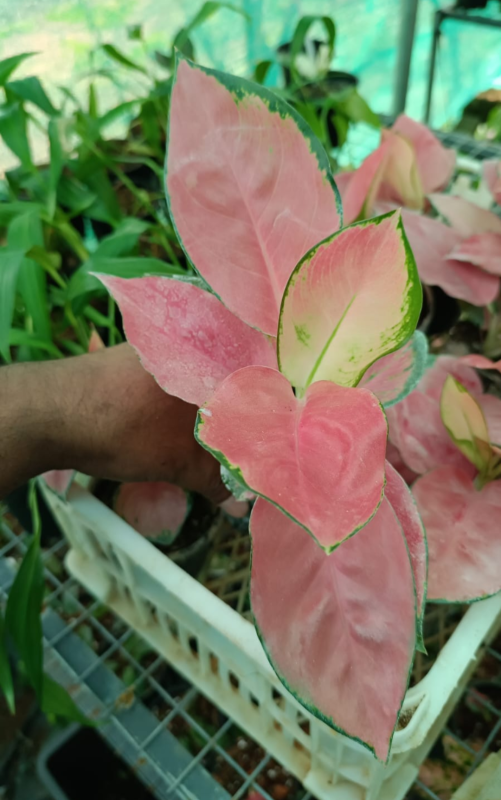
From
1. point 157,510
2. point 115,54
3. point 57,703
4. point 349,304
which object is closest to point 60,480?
point 157,510

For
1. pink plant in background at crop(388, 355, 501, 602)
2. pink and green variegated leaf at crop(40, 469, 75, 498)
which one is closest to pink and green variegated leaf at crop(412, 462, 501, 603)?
pink plant in background at crop(388, 355, 501, 602)

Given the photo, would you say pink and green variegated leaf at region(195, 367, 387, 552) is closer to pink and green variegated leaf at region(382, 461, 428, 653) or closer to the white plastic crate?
pink and green variegated leaf at region(382, 461, 428, 653)

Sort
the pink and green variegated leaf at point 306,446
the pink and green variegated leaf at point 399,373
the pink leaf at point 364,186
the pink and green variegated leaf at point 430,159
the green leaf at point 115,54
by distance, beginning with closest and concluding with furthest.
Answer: the pink and green variegated leaf at point 306,446
the pink and green variegated leaf at point 399,373
the pink leaf at point 364,186
the pink and green variegated leaf at point 430,159
the green leaf at point 115,54

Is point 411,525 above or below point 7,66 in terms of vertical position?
below

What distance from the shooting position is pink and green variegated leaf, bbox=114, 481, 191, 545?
1.74 ft

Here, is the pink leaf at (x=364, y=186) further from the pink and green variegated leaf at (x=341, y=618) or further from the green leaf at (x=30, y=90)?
the green leaf at (x=30, y=90)

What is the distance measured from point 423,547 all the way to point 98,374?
0.78 feet

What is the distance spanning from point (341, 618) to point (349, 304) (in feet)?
0.50

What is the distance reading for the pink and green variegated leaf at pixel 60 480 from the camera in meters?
0.48

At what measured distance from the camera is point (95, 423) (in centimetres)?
41

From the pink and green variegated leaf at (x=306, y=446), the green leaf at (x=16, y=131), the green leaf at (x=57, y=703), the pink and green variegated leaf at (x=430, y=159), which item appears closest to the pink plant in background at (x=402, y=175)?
the pink and green variegated leaf at (x=430, y=159)

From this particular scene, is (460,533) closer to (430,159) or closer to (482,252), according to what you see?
(482,252)

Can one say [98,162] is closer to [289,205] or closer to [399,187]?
[399,187]

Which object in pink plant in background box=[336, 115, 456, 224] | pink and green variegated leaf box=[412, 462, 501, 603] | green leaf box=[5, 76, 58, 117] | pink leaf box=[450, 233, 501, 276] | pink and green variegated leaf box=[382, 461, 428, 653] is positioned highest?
green leaf box=[5, 76, 58, 117]
